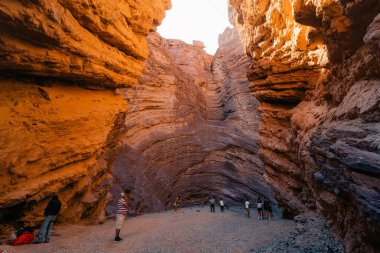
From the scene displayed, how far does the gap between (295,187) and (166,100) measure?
1909cm

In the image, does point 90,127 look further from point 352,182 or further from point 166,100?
point 166,100

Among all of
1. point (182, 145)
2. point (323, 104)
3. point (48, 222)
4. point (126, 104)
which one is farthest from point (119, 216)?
point (182, 145)

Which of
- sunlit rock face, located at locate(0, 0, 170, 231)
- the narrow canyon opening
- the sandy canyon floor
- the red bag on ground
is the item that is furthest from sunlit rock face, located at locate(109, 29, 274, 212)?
the red bag on ground

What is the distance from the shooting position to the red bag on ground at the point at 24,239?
653 cm

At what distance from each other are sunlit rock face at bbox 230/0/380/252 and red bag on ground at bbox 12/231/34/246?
7726 millimetres

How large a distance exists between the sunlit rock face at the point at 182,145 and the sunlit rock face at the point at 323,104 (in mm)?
10619

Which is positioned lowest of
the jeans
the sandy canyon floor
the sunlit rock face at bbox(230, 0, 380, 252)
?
the sandy canyon floor

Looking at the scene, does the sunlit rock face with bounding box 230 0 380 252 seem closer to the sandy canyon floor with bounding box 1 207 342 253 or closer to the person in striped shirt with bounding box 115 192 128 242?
the sandy canyon floor with bounding box 1 207 342 253

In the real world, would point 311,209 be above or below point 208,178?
below

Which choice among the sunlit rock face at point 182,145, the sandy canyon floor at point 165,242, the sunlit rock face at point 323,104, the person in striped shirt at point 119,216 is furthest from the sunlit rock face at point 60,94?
the sunlit rock face at point 182,145

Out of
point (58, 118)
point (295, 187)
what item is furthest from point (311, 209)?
point (58, 118)

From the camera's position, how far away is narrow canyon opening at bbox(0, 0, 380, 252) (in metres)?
5.51

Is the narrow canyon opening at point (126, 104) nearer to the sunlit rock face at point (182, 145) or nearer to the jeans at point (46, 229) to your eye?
the sunlit rock face at point (182, 145)

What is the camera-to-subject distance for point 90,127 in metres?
10.7
